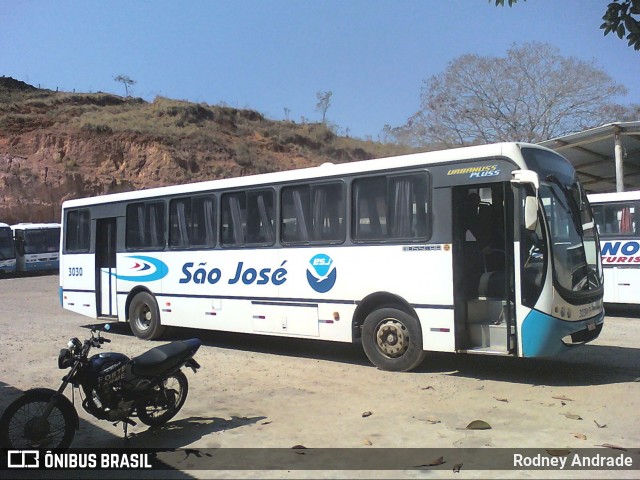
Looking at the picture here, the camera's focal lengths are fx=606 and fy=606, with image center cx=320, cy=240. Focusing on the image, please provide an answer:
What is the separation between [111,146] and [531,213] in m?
43.0

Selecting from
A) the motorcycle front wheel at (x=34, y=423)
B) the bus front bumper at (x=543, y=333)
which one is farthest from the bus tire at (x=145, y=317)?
the bus front bumper at (x=543, y=333)

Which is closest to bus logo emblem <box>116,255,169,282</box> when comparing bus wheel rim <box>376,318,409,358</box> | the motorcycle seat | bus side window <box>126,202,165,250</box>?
bus side window <box>126,202,165,250</box>

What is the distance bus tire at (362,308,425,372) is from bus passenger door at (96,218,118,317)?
21.5 ft

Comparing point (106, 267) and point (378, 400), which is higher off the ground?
point (106, 267)

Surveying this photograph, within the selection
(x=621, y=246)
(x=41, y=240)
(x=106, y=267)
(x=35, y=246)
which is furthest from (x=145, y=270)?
(x=41, y=240)

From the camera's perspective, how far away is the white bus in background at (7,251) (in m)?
32.3

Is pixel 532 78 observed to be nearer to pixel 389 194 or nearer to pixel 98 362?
pixel 389 194

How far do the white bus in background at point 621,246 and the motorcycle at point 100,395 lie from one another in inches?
442

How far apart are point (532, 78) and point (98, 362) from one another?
113 feet

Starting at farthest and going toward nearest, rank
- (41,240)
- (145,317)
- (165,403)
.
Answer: (41,240) → (145,317) → (165,403)

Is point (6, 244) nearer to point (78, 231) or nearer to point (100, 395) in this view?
point (78, 231)

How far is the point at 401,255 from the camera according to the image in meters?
8.40

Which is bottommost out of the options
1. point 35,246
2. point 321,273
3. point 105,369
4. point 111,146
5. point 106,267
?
point 105,369

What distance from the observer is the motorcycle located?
5.21 m
